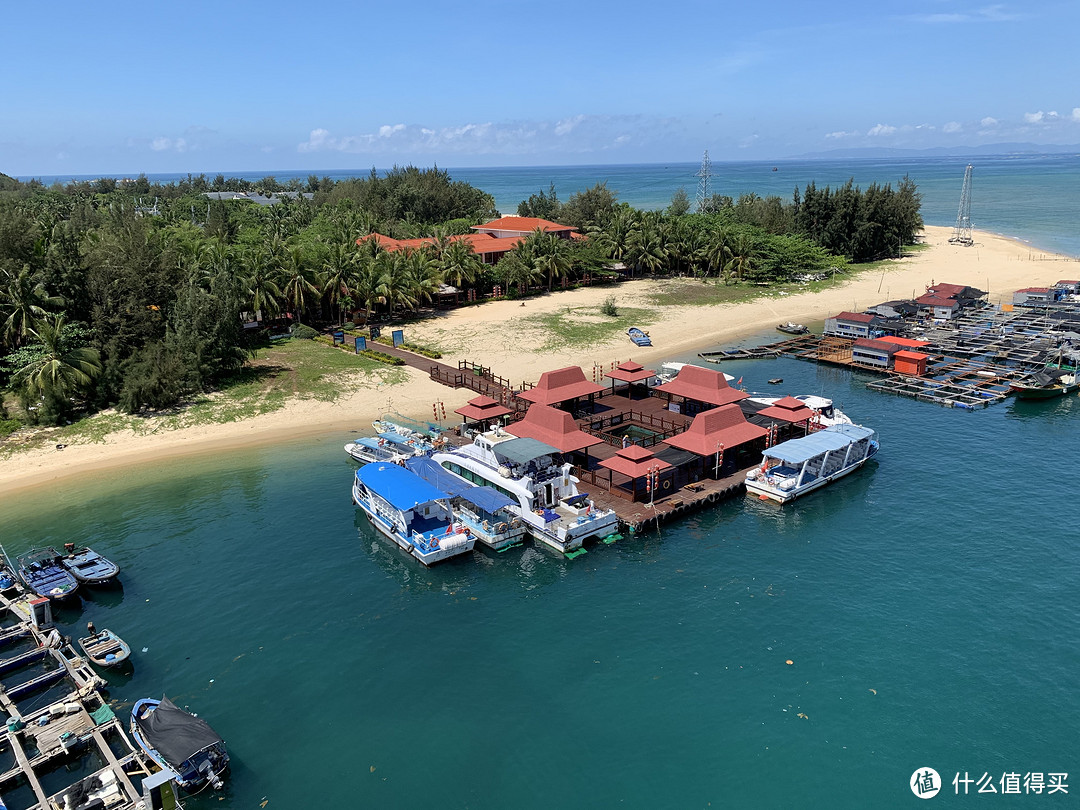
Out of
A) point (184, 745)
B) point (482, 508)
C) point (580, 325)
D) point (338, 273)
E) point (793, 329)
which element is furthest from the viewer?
point (793, 329)

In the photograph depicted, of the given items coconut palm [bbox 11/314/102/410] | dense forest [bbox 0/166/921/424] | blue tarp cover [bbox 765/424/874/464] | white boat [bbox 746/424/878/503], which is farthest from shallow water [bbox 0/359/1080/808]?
dense forest [bbox 0/166/921/424]

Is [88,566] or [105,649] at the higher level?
[88,566]

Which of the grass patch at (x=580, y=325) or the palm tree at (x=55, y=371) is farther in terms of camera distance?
the grass patch at (x=580, y=325)

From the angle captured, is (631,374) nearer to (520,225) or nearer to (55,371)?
(55,371)

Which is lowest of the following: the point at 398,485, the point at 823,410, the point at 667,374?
the point at 823,410

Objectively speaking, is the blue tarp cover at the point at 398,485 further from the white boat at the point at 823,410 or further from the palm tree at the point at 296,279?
the palm tree at the point at 296,279

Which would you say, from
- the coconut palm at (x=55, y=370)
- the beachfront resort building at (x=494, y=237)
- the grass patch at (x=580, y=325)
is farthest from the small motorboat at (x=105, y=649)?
the beachfront resort building at (x=494, y=237)

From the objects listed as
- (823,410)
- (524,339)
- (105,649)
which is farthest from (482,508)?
(524,339)
